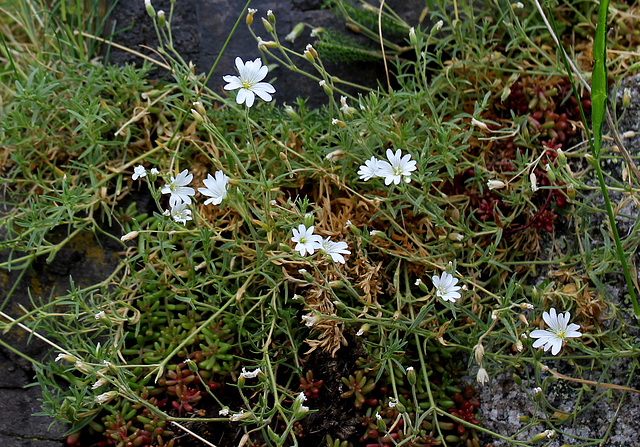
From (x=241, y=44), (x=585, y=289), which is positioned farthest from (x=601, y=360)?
(x=241, y=44)

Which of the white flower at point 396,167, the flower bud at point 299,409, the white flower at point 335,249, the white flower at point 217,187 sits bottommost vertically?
the flower bud at point 299,409

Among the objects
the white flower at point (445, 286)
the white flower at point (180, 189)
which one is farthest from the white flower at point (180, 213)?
the white flower at point (445, 286)

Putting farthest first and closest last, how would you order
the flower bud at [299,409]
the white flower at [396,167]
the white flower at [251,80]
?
the white flower at [396,167] < the white flower at [251,80] < the flower bud at [299,409]

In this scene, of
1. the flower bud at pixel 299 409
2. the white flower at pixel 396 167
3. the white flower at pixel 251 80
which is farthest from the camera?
the white flower at pixel 396 167

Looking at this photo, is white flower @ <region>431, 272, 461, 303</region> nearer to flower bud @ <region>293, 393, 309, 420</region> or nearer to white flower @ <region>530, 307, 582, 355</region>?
white flower @ <region>530, 307, 582, 355</region>

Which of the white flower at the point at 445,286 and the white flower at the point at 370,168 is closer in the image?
the white flower at the point at 445,286

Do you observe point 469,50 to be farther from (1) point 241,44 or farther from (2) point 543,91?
(1) point 241,44

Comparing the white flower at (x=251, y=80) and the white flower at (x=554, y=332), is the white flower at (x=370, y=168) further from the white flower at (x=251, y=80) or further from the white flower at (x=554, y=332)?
the white flower at (x=554, y=332)

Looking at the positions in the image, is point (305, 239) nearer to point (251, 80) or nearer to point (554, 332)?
point (251, 80)
